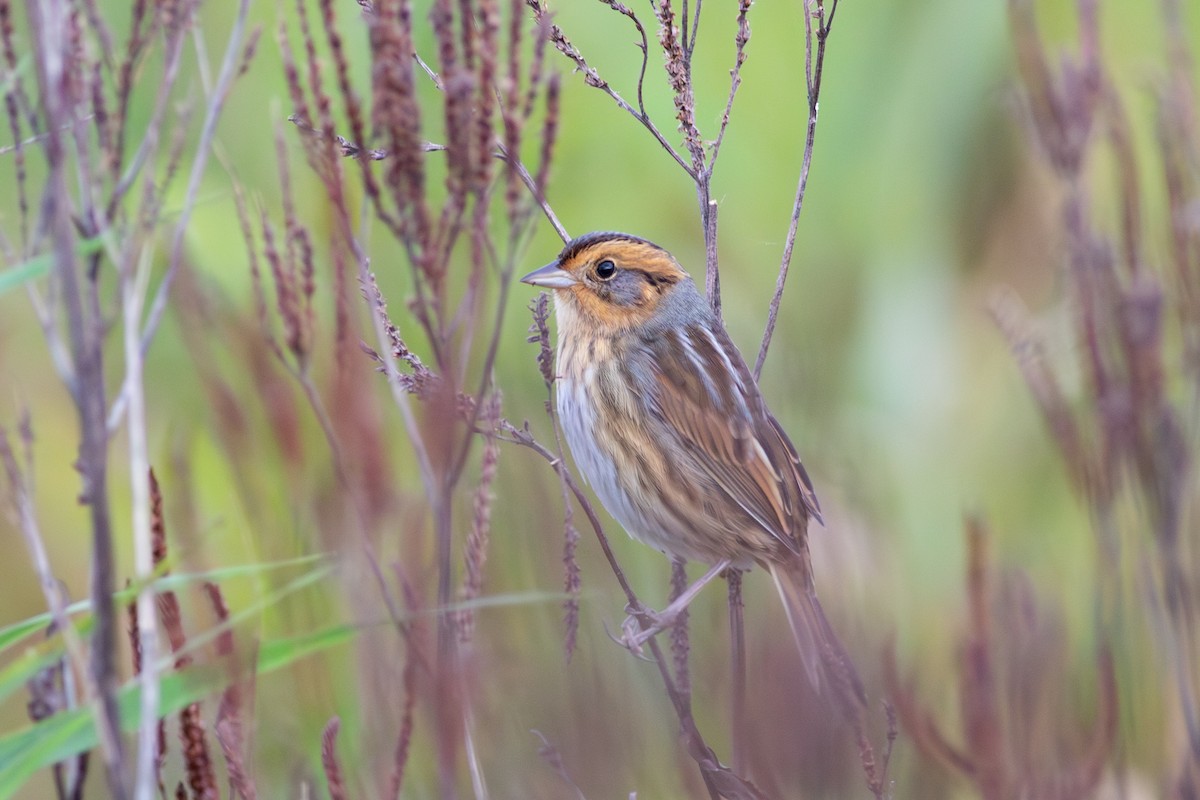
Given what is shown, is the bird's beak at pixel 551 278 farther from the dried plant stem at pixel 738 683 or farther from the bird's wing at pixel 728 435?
the dried plant stem at pixel 738 683

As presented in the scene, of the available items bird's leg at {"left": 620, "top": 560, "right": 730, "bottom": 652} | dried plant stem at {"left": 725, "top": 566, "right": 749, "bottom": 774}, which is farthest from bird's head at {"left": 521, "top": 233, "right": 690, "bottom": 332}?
dried plant stem at {"left": 725, "top": 566, "right": 749, "bottom": 774}

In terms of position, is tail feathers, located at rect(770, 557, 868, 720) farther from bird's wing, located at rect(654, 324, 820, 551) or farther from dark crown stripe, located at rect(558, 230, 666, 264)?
dark crown stripe, located at rect(558, 230, 666, 264)

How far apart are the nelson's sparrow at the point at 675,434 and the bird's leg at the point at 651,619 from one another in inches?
4.9

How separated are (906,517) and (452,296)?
1267 millimetres

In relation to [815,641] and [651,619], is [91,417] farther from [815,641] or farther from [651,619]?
[815,641]

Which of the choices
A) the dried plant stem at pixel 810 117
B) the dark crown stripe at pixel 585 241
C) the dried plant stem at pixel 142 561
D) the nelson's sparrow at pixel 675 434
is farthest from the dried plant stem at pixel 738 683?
the dark crown stripe at pixel 585 241

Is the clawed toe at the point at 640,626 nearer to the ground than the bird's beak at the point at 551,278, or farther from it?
nearer to the ground

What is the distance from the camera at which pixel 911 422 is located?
342 centimetres

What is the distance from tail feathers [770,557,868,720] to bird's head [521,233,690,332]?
27.1 inches

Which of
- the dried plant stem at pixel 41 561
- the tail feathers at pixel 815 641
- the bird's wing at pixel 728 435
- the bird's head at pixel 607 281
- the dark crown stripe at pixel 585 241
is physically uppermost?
the dark crown stripe at pixel 585 241

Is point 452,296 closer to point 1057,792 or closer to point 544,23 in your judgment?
point 544,23

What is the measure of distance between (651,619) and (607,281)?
3.14 feet

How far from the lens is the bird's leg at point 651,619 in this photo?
2289 mm

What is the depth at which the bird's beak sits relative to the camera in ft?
9.89
